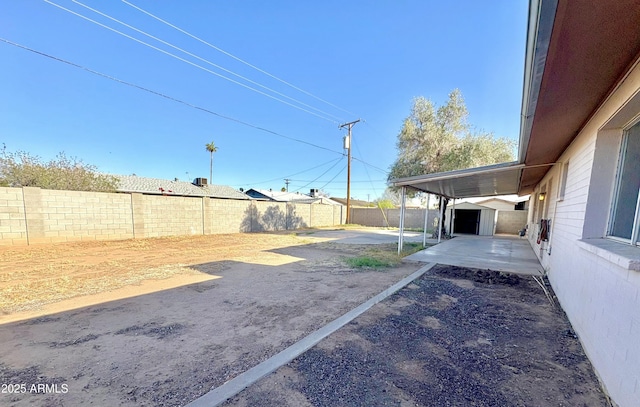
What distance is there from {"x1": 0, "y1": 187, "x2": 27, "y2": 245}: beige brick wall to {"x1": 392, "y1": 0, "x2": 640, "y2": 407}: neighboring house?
12.1 metres

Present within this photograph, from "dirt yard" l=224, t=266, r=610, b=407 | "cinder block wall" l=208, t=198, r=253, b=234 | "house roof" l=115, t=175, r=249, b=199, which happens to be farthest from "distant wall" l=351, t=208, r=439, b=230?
"dirt yard" l=224, t=266, r=610, b=407

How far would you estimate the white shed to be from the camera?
563 inches

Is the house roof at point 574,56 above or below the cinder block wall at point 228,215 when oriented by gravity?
above

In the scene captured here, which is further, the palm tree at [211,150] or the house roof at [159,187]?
the palm tree at [211,150]

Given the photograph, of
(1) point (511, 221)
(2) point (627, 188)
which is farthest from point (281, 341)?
(1) point (511, 221)

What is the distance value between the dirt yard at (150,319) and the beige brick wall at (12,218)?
5.19 feet

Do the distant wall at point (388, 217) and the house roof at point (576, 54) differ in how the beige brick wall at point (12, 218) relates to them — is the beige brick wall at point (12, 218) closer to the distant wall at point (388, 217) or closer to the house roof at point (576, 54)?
the house roof at point (576, 54)

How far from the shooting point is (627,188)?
2.44 meters

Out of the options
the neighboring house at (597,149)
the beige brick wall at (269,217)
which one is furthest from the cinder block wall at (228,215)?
the neighboring house at (597,149)

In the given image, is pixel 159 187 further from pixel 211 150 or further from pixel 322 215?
pixel 211 150

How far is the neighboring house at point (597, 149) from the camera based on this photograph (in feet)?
4.71

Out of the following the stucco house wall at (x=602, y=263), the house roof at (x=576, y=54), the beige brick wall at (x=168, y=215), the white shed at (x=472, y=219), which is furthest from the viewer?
the white shed at (x=472, y=219)

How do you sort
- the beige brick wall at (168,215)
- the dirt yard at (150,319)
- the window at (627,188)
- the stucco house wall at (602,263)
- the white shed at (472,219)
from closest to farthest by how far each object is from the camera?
the stucco house wall at (602,263) → the dirt yard at (150,319) → the window at (627,188) → the beige brick wall at (168,215) → the white shed at (472,219)

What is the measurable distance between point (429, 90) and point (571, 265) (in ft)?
38.3
